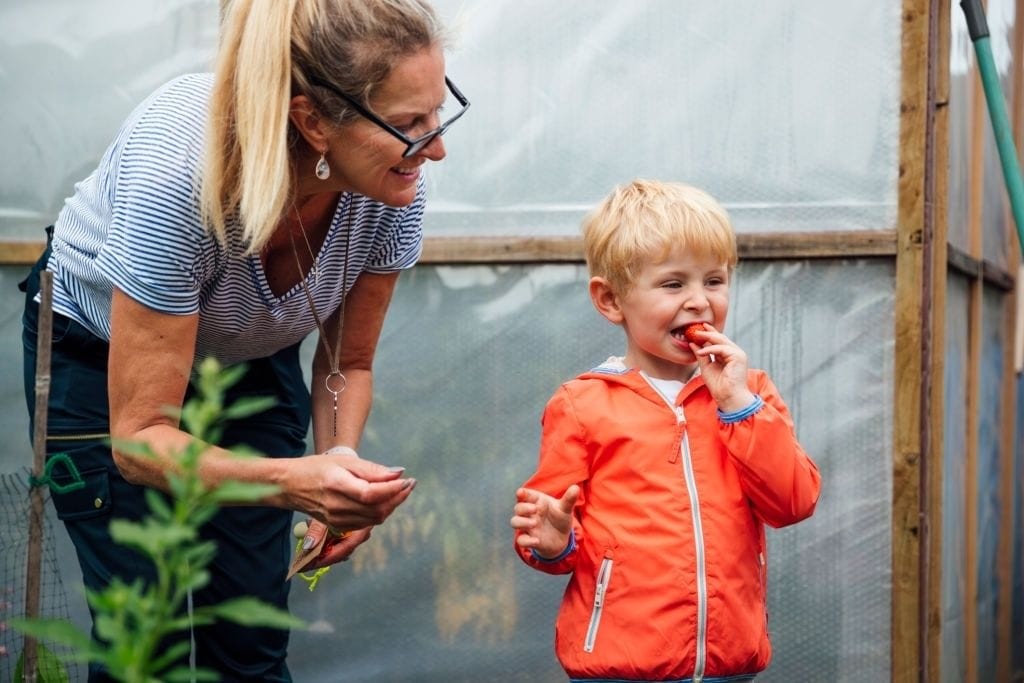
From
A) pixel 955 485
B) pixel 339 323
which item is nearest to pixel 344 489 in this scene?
pixel 339 323

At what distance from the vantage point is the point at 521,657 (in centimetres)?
311

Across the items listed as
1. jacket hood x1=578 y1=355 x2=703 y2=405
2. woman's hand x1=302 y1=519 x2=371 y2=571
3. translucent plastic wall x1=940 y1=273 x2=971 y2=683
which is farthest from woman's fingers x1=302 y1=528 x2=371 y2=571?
translucent plastic wall x1=940 y1=273 x2=971 y2=683

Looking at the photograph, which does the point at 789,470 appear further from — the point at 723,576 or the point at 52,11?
the point at 52,11

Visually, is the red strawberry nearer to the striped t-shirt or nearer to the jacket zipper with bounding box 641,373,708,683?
the jacket zipper with bounding box 641,373,708,683

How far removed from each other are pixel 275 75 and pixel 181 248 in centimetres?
30

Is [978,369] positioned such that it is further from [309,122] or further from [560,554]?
[309,122]

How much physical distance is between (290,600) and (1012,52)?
296 cm

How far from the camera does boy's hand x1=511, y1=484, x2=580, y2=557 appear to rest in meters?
2.06

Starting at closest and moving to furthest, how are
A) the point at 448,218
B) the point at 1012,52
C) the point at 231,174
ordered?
the point at 231,174
the point at 448,218
the point at 1012,52

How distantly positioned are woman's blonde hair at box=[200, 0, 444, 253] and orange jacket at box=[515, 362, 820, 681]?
63cm

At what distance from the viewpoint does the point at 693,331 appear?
2.15 metres

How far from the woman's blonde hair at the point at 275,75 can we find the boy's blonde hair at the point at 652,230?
494mm

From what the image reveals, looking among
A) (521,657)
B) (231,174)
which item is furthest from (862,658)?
(231,174)

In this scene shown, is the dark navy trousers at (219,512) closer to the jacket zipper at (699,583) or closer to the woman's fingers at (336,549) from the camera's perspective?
the woman's fingers at (336,549)
